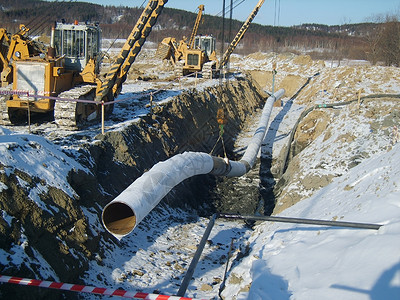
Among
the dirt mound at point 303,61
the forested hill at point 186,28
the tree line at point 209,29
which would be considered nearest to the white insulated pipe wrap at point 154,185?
the dirt mound at point 303,61

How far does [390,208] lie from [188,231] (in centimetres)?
527

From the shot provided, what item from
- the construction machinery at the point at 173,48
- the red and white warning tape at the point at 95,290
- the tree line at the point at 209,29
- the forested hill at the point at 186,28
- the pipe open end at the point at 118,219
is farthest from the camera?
the forested hill at the point at 186,28

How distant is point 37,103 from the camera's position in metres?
11.6

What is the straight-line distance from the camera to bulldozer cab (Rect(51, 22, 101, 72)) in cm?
1335

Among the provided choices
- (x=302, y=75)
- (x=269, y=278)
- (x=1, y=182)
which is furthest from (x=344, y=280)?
(x=302, y=75)

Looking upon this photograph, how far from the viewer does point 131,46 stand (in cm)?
1298

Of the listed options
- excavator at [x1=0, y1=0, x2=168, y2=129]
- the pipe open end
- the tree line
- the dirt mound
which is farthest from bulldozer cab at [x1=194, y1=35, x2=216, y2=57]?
the tree line

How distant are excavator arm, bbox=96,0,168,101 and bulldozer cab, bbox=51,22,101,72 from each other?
1244 millimetres

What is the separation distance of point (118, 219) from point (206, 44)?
89.4 feet

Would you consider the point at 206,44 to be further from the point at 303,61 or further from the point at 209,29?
the point at 209,29

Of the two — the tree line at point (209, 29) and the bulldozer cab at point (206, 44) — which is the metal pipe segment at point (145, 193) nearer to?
the bulldozer cab at point (206, 44)

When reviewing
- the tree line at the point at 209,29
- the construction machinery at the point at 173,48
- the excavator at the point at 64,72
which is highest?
the tree line at the point at 209,29

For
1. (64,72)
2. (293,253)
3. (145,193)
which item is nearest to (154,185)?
(145,193)

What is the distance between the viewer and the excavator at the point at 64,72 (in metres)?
11.5
